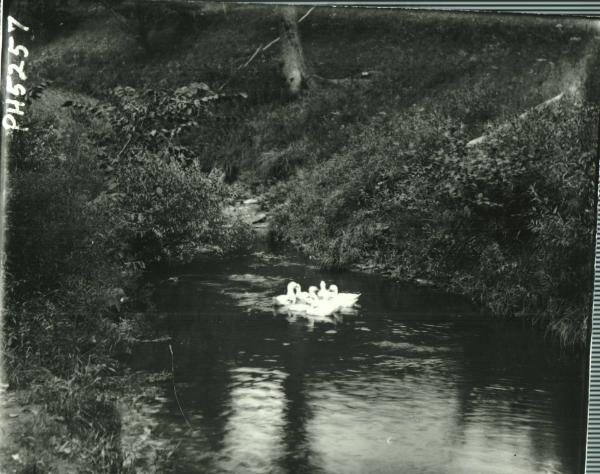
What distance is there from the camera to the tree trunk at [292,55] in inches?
245

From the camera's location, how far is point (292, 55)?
21.3 ft

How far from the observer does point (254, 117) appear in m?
6.72

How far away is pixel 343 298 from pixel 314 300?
0.25 m

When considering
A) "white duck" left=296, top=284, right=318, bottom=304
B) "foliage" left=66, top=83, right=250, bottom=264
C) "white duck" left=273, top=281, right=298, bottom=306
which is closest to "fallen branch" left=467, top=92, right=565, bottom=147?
"white duck" left=296, top=284, right=318, bottom=304

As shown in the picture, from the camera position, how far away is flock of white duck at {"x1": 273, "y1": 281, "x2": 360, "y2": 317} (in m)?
6.32

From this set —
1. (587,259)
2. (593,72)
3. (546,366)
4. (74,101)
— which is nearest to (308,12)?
(74,101)

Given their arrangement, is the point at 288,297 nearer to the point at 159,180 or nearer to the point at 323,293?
the point at 323,293

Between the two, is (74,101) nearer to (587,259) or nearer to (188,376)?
(188,376)

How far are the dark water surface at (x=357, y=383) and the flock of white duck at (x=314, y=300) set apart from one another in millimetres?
89

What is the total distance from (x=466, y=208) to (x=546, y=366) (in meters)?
1.54

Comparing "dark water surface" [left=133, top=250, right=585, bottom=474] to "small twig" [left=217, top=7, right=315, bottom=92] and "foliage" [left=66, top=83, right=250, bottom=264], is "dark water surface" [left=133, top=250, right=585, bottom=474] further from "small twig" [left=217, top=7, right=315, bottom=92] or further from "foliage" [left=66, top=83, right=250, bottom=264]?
"small twig" [left=217, top=7, right=315, bottom=92]

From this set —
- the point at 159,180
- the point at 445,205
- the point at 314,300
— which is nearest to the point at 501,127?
the point at 445,205

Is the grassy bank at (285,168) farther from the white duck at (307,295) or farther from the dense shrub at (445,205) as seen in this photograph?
the white duck at (307,295)

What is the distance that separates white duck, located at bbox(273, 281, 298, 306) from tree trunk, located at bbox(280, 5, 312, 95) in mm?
1745
